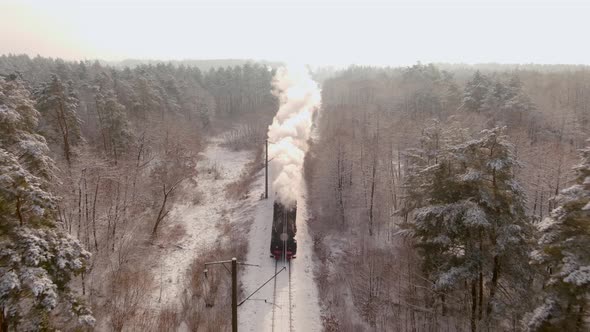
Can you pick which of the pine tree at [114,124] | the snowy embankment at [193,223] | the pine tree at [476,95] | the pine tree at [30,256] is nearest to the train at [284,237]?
the snowy embankment at [193,223]

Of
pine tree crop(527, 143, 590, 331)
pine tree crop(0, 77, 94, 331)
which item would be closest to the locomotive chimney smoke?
pine tree crop(0, 77, 94, 331)

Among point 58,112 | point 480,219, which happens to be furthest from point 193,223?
point 480,219

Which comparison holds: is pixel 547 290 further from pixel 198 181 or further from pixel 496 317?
pixel 198 181

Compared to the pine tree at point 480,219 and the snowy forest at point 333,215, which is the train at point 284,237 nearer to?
the snowy forest at point 333,215

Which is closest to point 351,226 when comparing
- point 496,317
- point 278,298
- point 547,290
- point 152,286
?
point 278,298

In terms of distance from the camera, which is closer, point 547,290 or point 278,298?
point 547,290

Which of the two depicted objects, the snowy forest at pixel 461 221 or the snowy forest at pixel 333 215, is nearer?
the snowy forest at pixel 333 215

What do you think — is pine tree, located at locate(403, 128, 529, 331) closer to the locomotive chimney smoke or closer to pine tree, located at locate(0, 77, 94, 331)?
pine tree, located at locate(0, 77, 94, 331)
